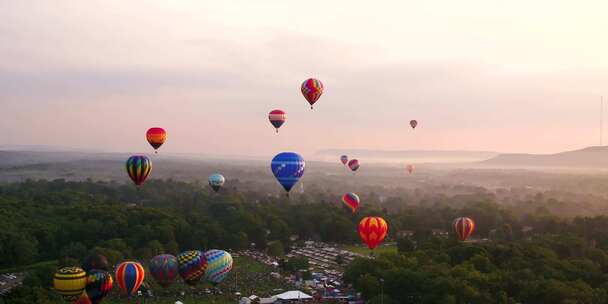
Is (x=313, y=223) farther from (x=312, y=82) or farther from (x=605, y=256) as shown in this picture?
(x=605, y=256)

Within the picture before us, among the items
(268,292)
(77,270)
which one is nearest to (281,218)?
(268,292)

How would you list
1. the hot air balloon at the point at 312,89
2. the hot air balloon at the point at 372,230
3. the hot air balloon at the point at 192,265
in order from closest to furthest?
the hot air balloon at the point at 192,265 → the hot air balloon at the point at 372,230 → the hot air balloon at the point at 312,89

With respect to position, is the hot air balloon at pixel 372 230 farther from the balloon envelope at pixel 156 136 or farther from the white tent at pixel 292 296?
the balloon envelope at pixel 156 136

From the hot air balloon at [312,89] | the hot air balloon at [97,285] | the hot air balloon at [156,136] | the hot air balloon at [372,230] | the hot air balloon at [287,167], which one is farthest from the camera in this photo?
the hot air balloon at [156,136]

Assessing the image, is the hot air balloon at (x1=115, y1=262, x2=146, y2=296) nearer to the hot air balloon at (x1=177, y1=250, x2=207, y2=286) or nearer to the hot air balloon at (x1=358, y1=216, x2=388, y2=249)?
the hot air balloon at (x1=177, y1=250, x2=207, y2=286)

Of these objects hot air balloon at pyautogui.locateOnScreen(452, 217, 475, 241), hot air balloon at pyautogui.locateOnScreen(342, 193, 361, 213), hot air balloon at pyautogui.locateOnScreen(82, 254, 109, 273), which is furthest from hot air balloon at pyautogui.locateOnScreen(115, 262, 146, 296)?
hot air balloon at pyautogui.locateOnScreen(342, 193, 361, 213)

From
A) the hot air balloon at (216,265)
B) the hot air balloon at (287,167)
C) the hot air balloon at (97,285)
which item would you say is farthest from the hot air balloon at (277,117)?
the hot air balloon at (97,285)

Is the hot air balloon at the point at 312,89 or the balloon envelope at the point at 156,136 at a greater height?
the hot air balloon at the point at 312,89
